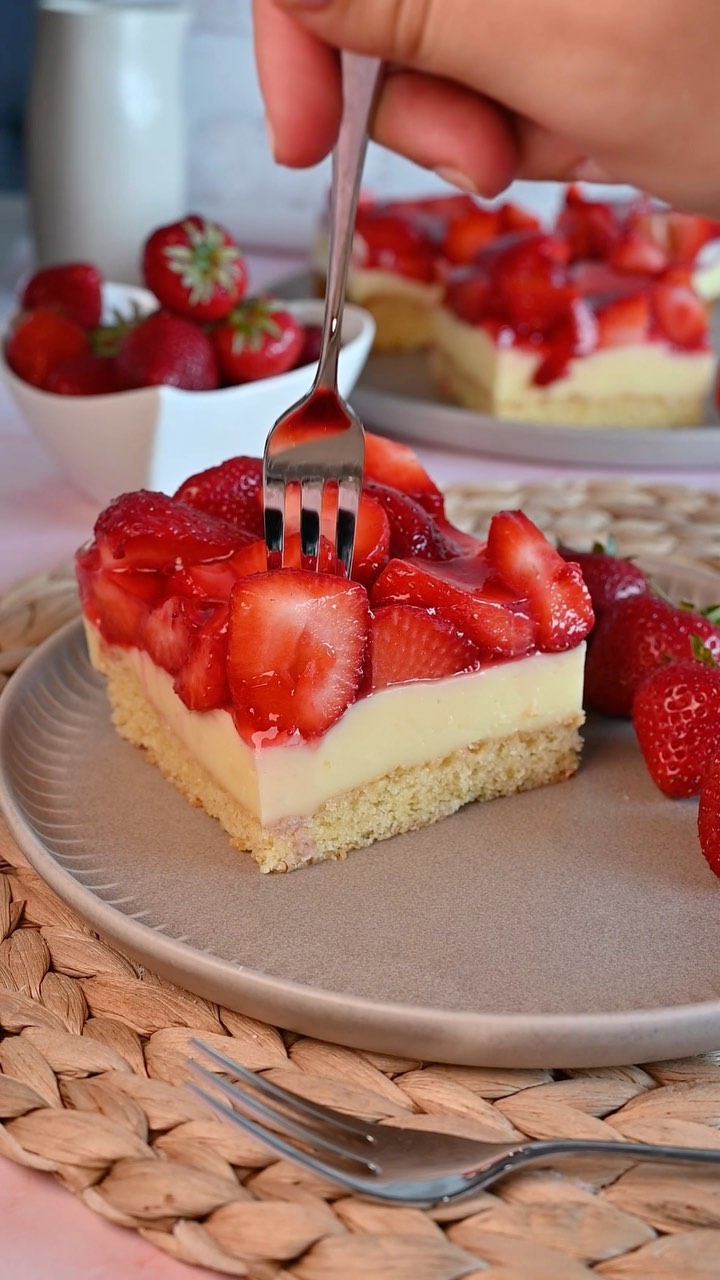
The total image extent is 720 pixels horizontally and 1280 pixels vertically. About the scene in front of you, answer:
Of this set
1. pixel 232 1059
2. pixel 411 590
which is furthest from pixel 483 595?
pixel 232 1059

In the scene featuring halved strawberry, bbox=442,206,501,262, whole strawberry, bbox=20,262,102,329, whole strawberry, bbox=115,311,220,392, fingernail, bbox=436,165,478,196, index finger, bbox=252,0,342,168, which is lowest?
whole strawberry, bbox=115,311,220,392

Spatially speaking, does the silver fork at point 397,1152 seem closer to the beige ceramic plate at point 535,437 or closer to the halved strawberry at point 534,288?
the beige ceramic plate at point 535,437

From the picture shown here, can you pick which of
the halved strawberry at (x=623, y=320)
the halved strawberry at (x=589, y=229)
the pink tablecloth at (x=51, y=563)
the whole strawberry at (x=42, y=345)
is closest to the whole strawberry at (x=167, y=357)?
the whole strawberry at (x=42, y=345)

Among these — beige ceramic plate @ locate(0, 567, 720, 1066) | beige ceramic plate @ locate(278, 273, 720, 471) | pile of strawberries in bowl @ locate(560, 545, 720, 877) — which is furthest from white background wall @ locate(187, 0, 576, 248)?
beige ceramic plate @ locate(0, 567, 720, 1066)

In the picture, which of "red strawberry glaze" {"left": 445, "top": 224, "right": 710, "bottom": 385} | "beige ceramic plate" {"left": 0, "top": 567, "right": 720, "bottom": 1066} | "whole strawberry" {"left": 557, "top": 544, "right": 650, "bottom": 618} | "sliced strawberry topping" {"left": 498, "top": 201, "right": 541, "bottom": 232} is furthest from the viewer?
"sliced strawberry topping" {"left": 498, "top": 201, "right": 541, "bottom": 232}

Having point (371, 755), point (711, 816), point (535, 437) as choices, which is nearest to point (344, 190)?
point (371, 755)

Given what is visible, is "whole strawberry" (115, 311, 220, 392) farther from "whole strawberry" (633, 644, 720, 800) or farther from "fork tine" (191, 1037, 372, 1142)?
"fork tine" (191, 1037, 372, 1142)

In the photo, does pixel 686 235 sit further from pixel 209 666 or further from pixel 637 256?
pixel 209 666
